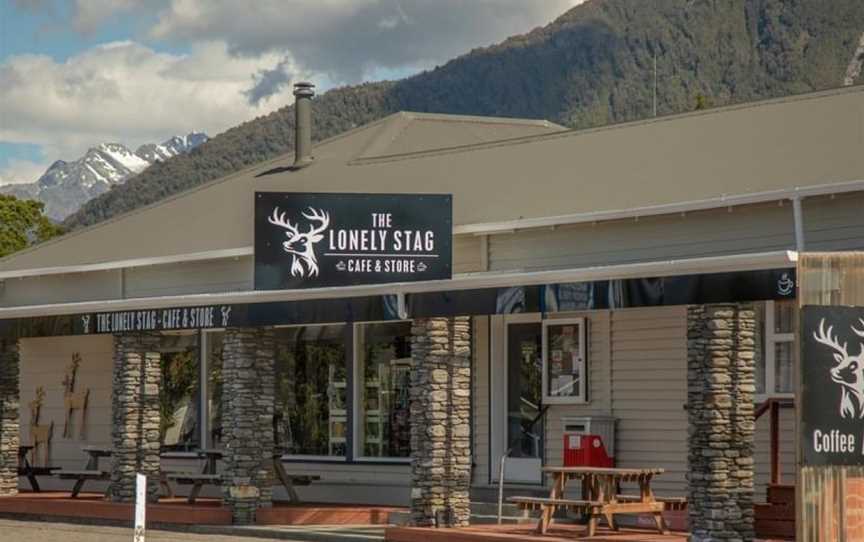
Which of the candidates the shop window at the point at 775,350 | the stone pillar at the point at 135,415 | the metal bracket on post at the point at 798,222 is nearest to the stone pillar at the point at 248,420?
the stone pillar at the point at 135,415

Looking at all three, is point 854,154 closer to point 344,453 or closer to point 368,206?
point 368,206

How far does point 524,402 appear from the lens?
21844 mm

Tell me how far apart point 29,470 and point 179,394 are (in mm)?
2467

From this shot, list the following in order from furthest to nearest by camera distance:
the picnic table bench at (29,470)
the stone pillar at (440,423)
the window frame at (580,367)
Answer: the picnic table bench at (29,470), the window frame at (580,367), the stone pillar at (440,423)

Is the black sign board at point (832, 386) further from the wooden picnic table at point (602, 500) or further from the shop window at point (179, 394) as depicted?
the shop window at point (179, 394)

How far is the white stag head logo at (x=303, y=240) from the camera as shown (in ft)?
69.9

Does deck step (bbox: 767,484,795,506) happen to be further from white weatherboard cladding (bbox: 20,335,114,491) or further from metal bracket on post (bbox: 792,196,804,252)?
white weatherboard cladding (bbox: 20,335,114,491)

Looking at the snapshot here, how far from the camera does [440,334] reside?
1967 cm

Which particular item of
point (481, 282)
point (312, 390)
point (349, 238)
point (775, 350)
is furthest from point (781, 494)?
point (312, 390)

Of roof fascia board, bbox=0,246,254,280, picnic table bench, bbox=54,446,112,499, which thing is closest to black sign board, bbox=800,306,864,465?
roof fascia board, bbox=0,246,254,280

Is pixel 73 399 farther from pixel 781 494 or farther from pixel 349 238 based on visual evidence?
pixel 781 494

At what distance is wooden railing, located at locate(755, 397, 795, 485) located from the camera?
17859 millimetres

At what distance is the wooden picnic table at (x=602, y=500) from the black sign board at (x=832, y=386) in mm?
3308

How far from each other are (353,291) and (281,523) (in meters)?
3.32
